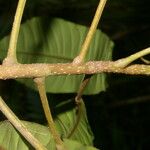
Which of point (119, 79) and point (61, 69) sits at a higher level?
point (61, 69)

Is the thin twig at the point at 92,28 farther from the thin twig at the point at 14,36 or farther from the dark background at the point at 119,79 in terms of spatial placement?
the dark background at the point at 119,79

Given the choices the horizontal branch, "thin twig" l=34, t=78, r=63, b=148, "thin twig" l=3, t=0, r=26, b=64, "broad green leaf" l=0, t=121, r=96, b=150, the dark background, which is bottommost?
the dark background

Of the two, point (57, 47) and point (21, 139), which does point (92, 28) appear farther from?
point (57, 47)

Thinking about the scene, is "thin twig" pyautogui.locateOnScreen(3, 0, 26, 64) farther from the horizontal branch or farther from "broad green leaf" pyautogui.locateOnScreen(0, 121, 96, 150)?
"broad green leaf" pyautogui.locateOnScreen(0, 121, 96, 150)

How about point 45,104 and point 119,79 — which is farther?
point 119,79

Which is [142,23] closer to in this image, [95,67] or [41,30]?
[41,30]

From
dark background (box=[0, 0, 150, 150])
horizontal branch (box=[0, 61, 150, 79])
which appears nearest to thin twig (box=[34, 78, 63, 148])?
horizontal branch (box=[0, 61, 150, 79])

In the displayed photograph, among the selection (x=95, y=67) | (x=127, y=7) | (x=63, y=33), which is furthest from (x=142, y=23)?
(x=95, y=67)

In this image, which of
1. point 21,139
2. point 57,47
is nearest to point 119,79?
point 57,47
